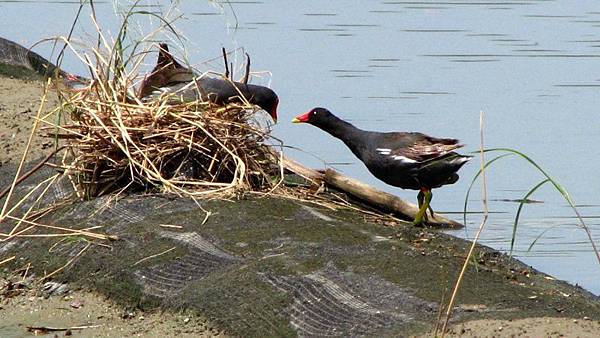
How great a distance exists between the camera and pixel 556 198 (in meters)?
9.99

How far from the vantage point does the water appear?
968 centimetres

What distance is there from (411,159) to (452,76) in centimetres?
649

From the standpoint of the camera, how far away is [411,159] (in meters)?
7.59

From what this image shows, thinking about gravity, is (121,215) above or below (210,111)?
below

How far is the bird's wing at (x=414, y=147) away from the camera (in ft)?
24.9

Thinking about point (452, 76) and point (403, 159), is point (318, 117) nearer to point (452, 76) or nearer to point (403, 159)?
point (403, 159)

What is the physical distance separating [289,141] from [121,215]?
4.31m

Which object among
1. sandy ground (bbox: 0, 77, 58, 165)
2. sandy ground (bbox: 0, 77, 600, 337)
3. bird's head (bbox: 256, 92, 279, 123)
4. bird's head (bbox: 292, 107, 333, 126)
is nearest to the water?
bird's head (bbox: 256, 92, 279, 123)

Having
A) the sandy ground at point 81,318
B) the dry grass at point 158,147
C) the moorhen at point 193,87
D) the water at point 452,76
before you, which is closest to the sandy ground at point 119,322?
the sandy ground at point 81,318

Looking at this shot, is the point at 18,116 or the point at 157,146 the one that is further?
the point at 18,116

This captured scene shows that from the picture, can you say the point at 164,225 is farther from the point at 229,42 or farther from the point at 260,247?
the point at 229,42

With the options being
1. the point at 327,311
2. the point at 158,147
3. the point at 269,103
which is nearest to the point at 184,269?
the point at 327,311

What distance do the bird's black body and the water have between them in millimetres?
657

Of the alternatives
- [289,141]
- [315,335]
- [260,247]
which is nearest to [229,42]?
[289,141]
